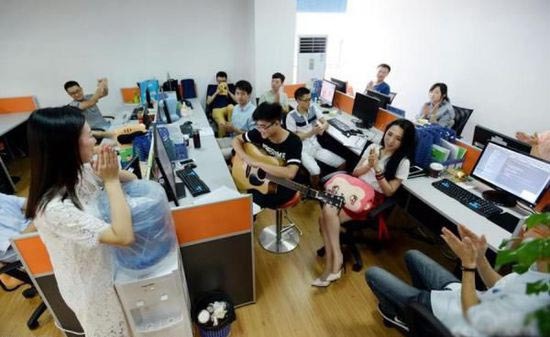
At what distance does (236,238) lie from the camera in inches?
70.1

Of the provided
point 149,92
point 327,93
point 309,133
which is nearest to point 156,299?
point 309,133

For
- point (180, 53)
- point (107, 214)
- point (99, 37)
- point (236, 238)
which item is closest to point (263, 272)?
point (236, 238)

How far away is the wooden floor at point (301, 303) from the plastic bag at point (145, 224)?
90cm

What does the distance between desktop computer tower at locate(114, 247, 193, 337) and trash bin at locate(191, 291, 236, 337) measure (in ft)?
0.37

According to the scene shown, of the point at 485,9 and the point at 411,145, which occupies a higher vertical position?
the point at 485,9

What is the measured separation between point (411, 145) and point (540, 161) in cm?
77

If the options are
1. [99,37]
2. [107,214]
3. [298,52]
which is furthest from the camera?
[298,52]

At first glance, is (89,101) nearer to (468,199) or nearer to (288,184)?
(288,184)

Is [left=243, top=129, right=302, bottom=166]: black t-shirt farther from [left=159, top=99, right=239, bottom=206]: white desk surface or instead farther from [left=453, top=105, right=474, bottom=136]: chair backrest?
[left=453, top=105, right=474, bottom=136]: chair backrest

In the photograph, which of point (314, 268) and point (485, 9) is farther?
point (485, 9)

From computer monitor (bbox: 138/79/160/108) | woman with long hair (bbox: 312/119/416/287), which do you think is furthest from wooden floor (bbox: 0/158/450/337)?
computer monitor (bbox: 138/79/160/108)

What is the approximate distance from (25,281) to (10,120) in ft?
10.6

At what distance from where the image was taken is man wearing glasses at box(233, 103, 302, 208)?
2119 millimetres

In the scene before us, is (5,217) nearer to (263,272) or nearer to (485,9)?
(263,272)
